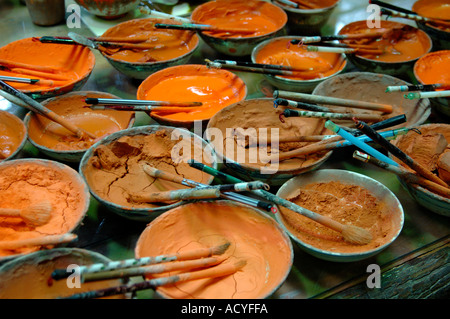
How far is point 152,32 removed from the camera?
303 centimetres

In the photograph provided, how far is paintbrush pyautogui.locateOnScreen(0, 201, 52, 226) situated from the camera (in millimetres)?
1636

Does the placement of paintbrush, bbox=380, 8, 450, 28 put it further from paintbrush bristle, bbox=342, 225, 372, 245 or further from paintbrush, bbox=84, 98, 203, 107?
paintbrush bristle, bbox=342, 225, 372, 245

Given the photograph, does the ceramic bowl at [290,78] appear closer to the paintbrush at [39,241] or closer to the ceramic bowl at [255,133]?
the ceramic bowl at [255,133]

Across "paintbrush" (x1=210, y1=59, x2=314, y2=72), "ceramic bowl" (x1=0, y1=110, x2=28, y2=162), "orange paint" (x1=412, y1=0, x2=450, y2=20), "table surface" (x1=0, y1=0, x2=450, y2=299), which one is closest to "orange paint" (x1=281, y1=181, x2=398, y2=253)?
"table surface" (x1=0, y1=0, x2=450, y2=299)

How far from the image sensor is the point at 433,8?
3.30 metres

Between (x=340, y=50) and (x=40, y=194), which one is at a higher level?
(x=340, y=50)

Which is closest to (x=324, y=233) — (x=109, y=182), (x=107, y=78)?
(x=109, y=182)

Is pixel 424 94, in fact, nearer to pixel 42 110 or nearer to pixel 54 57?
pixel 42 110

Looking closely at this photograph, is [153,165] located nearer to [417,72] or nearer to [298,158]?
[298,158]

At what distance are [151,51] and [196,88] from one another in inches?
22.9

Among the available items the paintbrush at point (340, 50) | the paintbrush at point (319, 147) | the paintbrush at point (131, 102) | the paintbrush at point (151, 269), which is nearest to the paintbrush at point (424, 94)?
the paintbrush at point (319, 147)

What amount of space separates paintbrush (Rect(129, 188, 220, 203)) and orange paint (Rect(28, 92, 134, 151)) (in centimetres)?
55

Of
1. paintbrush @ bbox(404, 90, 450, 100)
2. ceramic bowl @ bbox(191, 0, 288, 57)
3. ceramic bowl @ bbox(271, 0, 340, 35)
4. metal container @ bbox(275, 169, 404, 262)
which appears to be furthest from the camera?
ceramic bowl @ bbox(271, 0, 340, 35)

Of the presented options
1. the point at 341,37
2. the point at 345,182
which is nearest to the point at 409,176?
the point at 345,182
